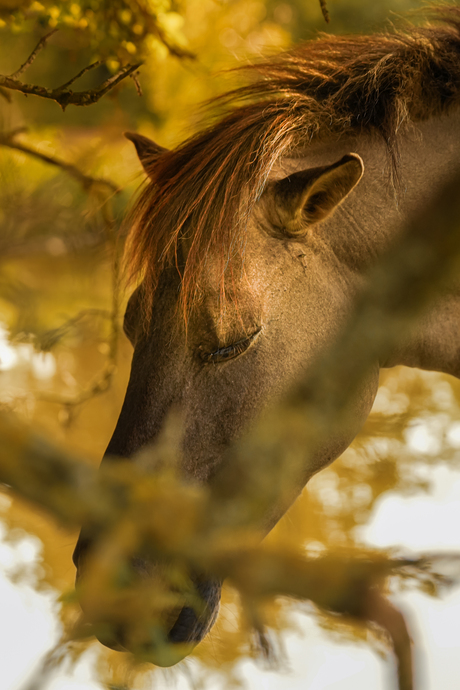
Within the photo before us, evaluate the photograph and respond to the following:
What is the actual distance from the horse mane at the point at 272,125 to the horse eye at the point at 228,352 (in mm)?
88

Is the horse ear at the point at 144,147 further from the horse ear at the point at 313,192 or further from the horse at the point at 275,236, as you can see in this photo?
the horse ear at the point at 313,192

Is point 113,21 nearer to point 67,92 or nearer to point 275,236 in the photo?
point 67,92

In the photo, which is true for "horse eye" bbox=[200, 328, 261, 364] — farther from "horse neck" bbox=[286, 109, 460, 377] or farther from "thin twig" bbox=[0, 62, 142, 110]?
"thin twig" bbox=[0, 62, 142, 110]

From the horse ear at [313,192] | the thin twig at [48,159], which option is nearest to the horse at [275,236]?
the horse ear at [313,192]

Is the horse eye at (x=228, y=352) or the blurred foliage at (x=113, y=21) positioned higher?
the blurred foliage at (x=113, y=21)

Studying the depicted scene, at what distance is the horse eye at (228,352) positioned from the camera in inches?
33.8

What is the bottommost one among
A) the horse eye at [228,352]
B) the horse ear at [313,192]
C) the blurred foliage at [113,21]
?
the horse eye at [228,352]

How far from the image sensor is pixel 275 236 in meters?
0.92

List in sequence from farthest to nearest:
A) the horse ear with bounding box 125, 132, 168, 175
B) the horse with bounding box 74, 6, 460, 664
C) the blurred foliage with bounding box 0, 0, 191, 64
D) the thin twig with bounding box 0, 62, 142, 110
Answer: the horse ear with bounding box 125, 132, 168, 175 < the blurred foliage with bounding box 0, 0, 191, 64 < the horse with bounding box 74, 6, 460, 664 < the thin twig with bounding box 0, 62, 142, 110

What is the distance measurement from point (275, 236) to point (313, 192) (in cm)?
11

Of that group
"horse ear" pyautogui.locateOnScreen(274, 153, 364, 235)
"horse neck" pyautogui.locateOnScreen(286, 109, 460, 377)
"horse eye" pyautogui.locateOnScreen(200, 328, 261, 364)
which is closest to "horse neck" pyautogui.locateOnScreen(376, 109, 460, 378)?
"horse neck" pyautogui.locateOnScreen(286, 109, 460, 377)

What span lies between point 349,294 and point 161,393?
41 cm

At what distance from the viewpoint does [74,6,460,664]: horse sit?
0.86m

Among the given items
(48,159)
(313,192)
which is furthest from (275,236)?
(48,159)
